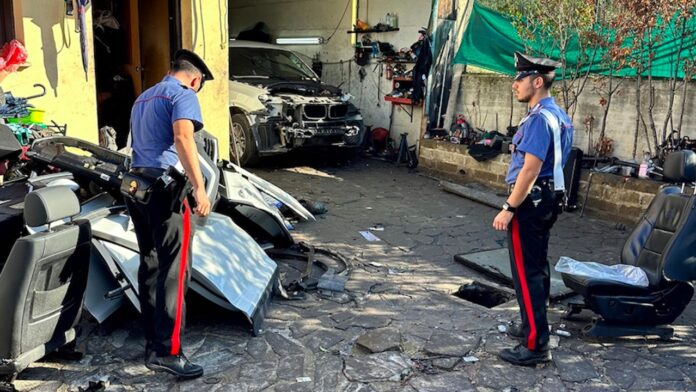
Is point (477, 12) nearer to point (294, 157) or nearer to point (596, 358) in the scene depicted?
point (294, 157)

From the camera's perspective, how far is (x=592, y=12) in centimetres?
796

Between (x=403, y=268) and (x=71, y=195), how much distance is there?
322 cm

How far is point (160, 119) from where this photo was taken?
355 cm

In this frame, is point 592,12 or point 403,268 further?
point 592,12

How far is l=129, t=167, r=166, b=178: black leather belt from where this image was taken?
11.7 feet

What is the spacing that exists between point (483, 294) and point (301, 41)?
1015 cm

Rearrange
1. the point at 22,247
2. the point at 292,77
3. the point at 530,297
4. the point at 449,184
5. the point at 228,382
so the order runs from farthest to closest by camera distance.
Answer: the point at 292,77 < the point at 449,184 < the point at 530,297 < the point at 228,382 < the point at 22,247

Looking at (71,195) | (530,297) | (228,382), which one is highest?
(71,195)

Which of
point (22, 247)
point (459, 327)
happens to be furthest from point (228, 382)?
point (459, 327)

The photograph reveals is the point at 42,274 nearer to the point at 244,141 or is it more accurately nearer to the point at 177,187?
the point at 177,187

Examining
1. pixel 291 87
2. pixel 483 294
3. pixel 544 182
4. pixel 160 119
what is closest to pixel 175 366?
pixel 160 119

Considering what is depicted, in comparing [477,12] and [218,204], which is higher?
[477,12]

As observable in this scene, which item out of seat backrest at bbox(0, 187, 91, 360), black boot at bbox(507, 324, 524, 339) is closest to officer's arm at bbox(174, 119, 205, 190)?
A: seat backrest at bbox(0, 187, 91, 360)

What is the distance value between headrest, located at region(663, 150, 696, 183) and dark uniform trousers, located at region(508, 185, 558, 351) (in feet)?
3.60
